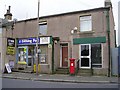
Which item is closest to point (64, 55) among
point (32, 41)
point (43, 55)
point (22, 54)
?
point (43, 55)

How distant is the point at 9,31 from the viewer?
98.2ft

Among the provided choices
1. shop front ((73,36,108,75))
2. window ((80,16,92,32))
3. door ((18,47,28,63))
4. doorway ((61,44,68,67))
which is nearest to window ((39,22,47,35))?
door ((18,47,28,63))

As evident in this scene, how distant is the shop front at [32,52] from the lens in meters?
25.0

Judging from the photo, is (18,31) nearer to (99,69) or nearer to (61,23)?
(61,23)

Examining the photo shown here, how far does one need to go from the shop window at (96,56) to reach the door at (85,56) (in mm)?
391

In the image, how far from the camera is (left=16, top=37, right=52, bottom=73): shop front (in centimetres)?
2501

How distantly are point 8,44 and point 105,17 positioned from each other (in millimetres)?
11453

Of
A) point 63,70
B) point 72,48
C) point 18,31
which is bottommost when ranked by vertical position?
point 63,70

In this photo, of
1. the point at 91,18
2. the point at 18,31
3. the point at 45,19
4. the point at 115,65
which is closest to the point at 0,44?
the point at 18,31

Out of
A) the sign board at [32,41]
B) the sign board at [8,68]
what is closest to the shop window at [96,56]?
the sign board at [32,41]

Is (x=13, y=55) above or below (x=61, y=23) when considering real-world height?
below

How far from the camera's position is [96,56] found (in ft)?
76.7

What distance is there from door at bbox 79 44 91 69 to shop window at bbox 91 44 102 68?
0.39m

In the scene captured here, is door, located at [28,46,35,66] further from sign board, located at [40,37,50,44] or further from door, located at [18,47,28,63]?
sign board, located at [40,37,50,44]
